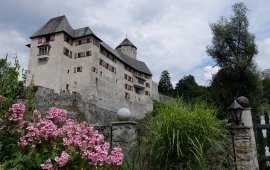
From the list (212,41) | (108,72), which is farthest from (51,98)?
(212,41)

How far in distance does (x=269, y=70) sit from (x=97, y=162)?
137ft

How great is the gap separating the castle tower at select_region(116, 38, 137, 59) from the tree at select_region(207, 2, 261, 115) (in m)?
29.4

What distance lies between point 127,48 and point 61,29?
20326 millimetres

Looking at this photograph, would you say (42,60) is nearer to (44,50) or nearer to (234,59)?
(44,50)

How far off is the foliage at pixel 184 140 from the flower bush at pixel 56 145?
1.76 meters

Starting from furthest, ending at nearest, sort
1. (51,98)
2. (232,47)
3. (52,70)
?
(52,70), (51,98), (232,47)

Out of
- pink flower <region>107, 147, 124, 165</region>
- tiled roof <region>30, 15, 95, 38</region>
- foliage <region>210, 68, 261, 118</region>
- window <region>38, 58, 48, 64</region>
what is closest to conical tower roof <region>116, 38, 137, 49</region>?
tiled roof <region>30, 15, 95, 38</region>

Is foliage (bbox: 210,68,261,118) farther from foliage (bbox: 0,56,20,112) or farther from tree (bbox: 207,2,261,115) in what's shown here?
foliage (bbox: 0,56,20,112)

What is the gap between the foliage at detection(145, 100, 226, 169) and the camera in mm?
4262

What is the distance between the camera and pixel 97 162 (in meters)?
2.50

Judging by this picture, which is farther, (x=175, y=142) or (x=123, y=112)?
(x=123, y=112)

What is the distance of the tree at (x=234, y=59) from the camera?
21.7 metres

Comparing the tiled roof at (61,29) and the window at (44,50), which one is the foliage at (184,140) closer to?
the window at (44,50)

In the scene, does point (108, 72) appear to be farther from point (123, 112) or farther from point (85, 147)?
point (85, 147)
